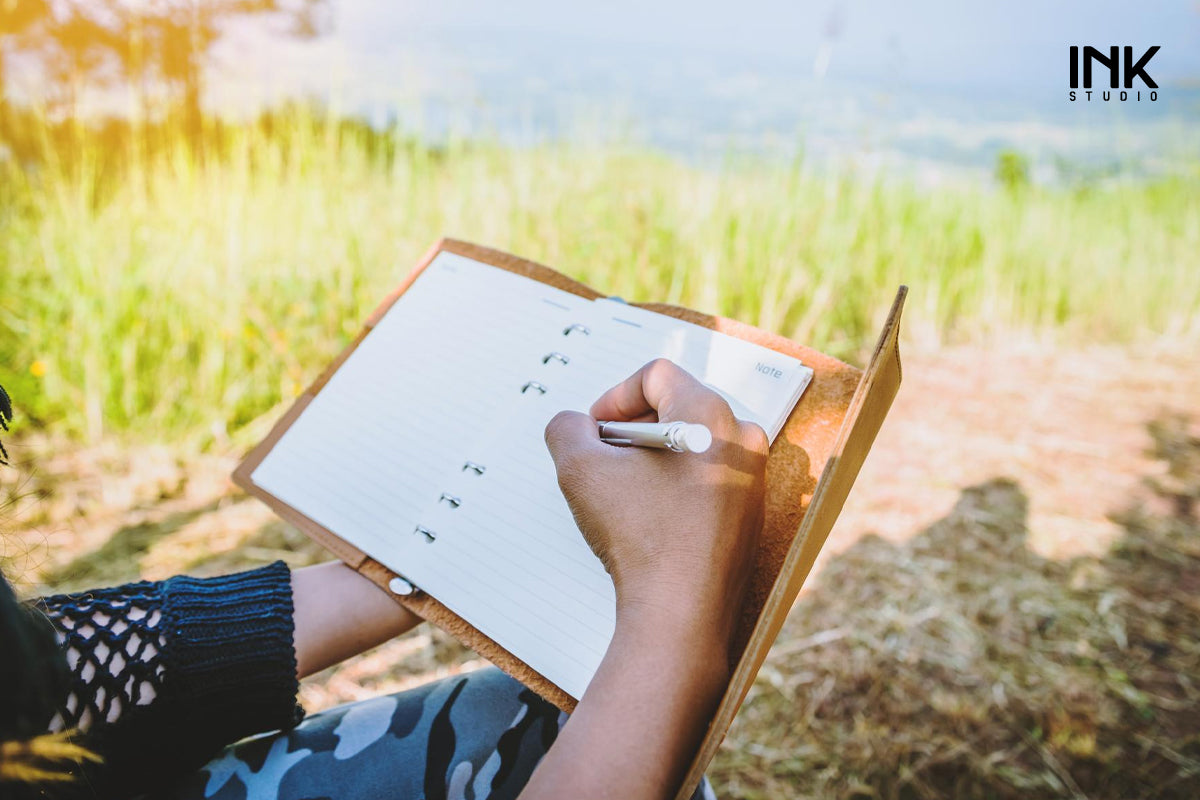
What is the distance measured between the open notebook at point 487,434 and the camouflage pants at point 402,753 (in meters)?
0.10

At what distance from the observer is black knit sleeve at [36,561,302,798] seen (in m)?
0.67

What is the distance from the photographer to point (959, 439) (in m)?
2.44

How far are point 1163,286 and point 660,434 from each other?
4.08m

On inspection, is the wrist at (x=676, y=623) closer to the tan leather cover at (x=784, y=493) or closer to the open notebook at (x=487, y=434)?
the tan leather cover at (x=784, y=493)

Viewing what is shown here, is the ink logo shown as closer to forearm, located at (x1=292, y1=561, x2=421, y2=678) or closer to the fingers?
the fingers

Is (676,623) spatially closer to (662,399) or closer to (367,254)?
(662,399)

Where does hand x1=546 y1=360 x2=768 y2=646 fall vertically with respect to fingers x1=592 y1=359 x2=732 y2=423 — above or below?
below

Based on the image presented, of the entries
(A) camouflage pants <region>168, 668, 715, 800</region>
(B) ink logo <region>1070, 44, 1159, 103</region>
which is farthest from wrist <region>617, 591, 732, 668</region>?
(B) ink logo <region>1070, 44, 1159, 103</region>

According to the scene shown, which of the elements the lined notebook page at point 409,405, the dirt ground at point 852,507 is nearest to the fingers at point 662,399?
the lined notebook page at point 409,405

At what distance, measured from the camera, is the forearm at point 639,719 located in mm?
515

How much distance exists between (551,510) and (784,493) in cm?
25

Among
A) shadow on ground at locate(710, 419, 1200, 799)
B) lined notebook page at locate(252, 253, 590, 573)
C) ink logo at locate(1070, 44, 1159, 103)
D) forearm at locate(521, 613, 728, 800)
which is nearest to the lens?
forearm at locate(521, 613, 728, 800)

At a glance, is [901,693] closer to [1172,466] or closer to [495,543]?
[495,543]

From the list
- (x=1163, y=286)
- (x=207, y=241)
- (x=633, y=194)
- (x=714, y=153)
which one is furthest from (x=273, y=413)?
(x=1163, y=286)
